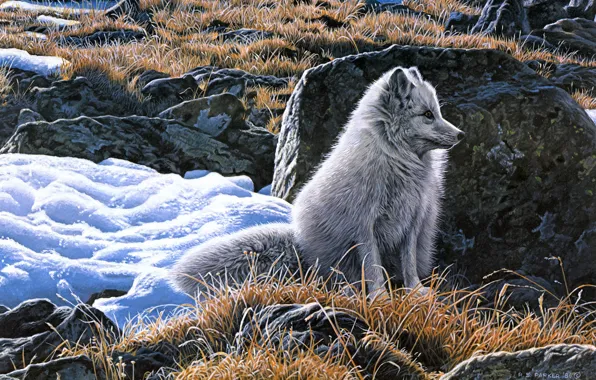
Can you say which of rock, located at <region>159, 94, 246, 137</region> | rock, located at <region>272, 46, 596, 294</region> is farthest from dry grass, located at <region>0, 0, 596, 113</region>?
rock, located at <region>272, 46, 596, 294</region>

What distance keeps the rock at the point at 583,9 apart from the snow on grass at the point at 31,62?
11152 millimetres

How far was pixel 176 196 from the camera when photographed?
6449 millimetres

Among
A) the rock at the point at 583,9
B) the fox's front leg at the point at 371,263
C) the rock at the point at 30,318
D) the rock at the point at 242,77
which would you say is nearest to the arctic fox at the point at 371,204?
the fox's front leg at the point at 371,263

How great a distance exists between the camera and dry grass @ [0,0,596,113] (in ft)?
34.7

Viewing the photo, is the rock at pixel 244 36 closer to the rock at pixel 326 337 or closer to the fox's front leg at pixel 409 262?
the fox's front leg at pixel 409 262

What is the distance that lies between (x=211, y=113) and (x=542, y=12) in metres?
10.1

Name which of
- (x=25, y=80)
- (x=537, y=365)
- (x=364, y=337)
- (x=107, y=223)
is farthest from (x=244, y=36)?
Result: (x=537, y=365)

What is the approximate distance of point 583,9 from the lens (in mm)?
16531

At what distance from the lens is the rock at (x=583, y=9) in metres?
16.5

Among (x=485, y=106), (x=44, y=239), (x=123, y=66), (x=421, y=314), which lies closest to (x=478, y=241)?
(x=485, y=106)

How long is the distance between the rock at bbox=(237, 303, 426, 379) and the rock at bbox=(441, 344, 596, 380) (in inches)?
18.9

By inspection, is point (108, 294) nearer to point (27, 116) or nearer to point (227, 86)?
point (27, 116)

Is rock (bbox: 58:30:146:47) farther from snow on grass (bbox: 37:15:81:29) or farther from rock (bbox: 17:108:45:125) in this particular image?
rock (bbox: 17:108:45:125)

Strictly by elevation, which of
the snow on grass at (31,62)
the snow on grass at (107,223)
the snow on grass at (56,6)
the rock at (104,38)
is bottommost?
the snow on grass at (56,6)
